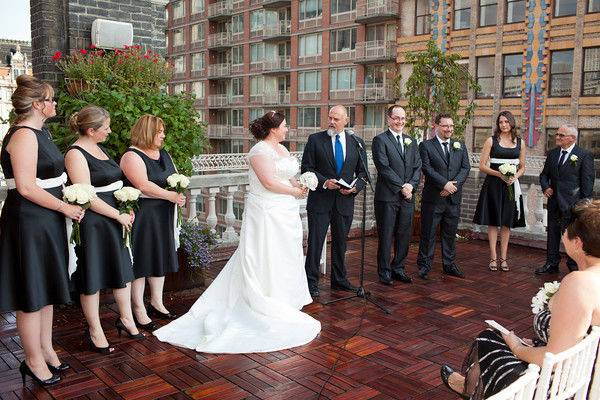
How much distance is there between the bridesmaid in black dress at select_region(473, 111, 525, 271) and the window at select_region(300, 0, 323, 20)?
26385 millimetres

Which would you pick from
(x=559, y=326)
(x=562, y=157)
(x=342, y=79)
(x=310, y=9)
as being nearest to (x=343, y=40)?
(x=342, y=79)

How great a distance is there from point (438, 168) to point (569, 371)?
4.38m

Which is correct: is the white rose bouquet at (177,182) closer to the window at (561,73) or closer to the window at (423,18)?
the window at (561,73)

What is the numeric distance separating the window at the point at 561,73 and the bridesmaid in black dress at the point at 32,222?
2091 cm

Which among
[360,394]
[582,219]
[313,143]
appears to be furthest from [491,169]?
[582,219]

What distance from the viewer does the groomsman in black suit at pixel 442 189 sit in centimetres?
612

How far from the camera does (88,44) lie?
5.73 metres

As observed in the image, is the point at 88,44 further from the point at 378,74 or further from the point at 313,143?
the point at 378,74

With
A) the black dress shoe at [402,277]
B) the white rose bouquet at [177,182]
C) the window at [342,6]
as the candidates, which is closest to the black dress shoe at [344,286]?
the black dress shoe at [402,277]

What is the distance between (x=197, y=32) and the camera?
40719mm

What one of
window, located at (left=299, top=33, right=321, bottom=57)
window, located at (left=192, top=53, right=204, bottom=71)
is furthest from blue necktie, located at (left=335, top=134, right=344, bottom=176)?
window, located at (left=192, top=53, right=204, bottom=71)

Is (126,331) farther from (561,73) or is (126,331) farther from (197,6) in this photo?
(197,6)

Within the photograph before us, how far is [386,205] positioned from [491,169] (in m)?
1.47

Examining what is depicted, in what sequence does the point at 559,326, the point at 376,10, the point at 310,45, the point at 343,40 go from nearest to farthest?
the point at 559,326
the point at 376,10
the point at 343,40
the point at 310,45
